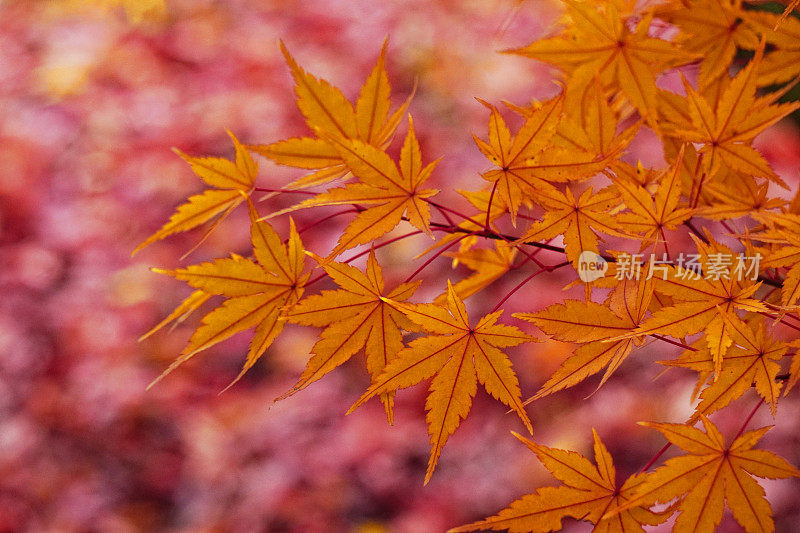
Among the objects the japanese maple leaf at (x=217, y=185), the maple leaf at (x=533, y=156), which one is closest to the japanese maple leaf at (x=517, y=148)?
the maple leaf at (x=533, y=156)

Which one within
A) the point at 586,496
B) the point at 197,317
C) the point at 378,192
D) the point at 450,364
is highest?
the point at 378,192

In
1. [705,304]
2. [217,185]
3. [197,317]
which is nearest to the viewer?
[705,304]

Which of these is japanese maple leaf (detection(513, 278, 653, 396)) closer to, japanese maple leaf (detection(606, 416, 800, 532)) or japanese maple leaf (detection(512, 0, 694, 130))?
japanese maple leaf (detection(606, 416, 800, 532))

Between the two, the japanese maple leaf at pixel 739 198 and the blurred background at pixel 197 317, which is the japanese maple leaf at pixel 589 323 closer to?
the japanese maple leaf at pixel 739 198

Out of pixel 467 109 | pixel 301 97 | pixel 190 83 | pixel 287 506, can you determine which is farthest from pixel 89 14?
pixel 301 97

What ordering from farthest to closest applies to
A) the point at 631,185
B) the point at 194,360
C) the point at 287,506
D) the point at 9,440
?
the point at 194,360, the point at 9,440, the point at 287,506, the point at 631,185

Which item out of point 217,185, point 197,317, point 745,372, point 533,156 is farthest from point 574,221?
point 197,317

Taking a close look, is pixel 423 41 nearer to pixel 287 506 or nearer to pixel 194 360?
pixel 194 360

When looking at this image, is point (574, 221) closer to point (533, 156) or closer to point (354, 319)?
point (533, 156)
